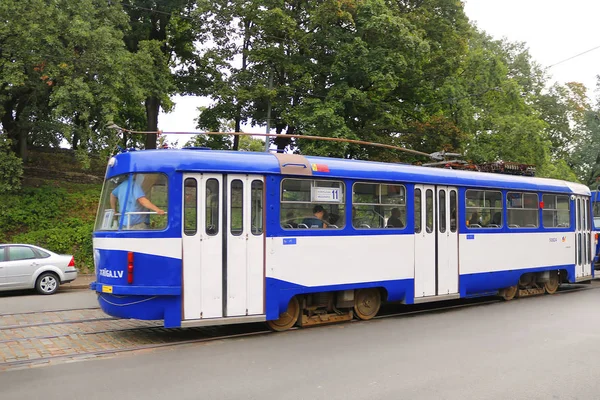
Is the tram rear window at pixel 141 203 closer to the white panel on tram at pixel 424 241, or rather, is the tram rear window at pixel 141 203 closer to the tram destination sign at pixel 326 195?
the tram destination sign at pixel 326 195

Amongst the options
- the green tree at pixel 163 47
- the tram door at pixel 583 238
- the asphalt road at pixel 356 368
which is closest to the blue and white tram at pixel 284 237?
the asphalt road at pixel 356 368

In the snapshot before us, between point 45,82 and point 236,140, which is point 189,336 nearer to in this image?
point 45,82

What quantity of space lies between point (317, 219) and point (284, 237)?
0.81 m

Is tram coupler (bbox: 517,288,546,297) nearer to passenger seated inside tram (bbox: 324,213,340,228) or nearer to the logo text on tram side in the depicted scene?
passenger seated inside tram (bbox: 324,213,340,228)

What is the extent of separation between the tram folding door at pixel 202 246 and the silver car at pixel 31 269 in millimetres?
9136

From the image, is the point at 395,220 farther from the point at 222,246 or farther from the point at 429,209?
the point at 222,246

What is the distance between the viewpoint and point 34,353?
8023 millimetres

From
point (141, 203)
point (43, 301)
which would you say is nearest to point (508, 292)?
point (141, 203)

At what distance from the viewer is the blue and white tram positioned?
28.3ft

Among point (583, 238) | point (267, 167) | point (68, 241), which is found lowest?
point (68, 241)

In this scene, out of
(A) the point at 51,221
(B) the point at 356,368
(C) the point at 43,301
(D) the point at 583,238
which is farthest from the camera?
(A) the point at 51,221

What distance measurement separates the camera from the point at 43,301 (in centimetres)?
1412

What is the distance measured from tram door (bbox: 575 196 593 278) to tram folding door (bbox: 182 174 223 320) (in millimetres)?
11180

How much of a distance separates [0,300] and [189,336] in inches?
306
